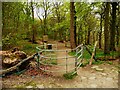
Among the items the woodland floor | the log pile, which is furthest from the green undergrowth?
the log pile

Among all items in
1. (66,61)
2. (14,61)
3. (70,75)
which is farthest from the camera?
(14,61)

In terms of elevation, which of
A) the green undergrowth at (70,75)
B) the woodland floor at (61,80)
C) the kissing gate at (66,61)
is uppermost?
the kissing gate at (66,61)

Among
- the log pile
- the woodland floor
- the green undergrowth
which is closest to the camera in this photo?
the woodland floor

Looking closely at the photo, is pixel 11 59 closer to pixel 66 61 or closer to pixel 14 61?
pixel 14 61

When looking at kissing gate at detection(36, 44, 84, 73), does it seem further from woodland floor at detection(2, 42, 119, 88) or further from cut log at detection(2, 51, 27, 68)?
cut log at detection(2, 51, 27, 68)

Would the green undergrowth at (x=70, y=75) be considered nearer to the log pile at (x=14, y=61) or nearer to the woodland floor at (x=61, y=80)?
the woodland floor at (x=61, y=80)

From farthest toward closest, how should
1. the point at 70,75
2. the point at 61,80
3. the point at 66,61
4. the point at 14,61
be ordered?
the point at 14,61 < the point at 66,61 < the point at 70,75 < the point at 61,80

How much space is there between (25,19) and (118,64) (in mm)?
9939

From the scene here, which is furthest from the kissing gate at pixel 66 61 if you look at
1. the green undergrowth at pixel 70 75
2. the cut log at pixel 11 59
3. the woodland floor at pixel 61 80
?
the cut log at pixel 11 59

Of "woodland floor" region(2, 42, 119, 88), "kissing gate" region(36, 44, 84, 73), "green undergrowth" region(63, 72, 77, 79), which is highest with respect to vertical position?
"kissing gate" region(36, 44, 84, 73)

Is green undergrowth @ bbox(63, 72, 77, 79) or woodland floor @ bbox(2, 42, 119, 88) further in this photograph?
green undergrowth @ bbox(63, 72, 77, 79)

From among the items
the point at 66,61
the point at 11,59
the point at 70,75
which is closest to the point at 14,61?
the point at 11,59

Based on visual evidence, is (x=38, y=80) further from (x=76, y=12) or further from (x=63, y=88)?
(x=76, y=12)

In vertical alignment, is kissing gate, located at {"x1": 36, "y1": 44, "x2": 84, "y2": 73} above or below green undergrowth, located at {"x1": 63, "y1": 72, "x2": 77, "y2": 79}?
above
